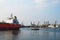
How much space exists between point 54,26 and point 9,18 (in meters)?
70.9

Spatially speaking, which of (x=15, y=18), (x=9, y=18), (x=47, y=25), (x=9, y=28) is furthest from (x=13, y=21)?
(x=47, y=25)

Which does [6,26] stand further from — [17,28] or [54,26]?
[54,26]

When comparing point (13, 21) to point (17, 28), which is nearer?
point (17, 28)

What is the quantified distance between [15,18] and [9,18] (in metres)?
8.02

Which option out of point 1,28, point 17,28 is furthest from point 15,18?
point 1,28

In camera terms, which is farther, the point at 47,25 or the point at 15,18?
the point at 47,25

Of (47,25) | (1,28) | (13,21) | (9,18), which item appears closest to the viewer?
(1,28)

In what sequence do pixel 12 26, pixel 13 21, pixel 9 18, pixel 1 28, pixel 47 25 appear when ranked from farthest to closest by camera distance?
1. pixel 47 25
2. pixel 9 18
3. pixel 13 21
4. pixel 12 26
5. pixel 1 28

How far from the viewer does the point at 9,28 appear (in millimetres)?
84000

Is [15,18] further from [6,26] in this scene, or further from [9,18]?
[6,26]

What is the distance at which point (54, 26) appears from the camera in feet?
554

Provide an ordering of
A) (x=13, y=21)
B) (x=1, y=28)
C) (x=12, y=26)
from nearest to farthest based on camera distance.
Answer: (x=1, y=28) < (x=12, y=26) < (x=13, y=21)

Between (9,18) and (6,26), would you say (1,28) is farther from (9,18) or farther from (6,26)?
(9,18)

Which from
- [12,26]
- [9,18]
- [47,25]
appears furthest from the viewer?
[47,25]
